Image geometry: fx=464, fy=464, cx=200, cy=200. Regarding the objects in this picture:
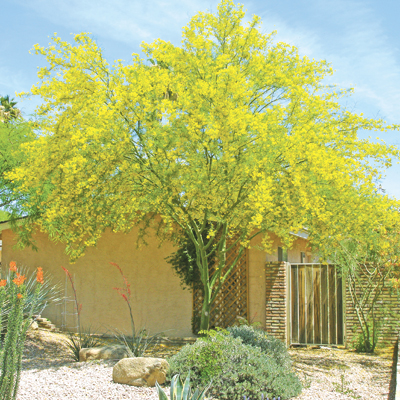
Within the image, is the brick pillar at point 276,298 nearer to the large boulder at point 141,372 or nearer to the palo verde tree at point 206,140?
the palo verde tree at point 206,140

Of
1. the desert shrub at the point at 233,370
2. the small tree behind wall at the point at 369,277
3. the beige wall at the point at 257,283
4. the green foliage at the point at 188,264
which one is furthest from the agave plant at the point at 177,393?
the green foliage at the point at 188,264

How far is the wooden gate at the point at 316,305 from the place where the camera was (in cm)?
1164

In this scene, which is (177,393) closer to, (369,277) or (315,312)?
(315,312)

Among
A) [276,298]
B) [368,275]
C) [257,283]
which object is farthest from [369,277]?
[257,283]

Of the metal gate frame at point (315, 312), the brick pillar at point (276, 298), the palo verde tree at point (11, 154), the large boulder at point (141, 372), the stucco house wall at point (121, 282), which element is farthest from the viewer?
the stucco house wall at point (121, 282)

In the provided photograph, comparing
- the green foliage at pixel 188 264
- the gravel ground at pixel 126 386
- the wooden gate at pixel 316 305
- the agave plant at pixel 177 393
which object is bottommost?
the gravel ground at pixel 126 386

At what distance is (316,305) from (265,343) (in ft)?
14.4

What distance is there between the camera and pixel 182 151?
816cm

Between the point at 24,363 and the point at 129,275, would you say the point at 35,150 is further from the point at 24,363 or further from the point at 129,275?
the point at 129,275

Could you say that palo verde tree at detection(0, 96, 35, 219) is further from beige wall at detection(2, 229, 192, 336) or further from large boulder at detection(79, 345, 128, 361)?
large boulder at detection(79, 345, 128, 361)

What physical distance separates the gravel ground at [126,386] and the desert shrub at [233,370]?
1.52ft

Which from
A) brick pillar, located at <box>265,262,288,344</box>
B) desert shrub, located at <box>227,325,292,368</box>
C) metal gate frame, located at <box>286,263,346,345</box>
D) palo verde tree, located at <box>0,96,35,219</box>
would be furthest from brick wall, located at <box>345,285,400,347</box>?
palo verde tree, located at <box>0,96,35,219</box>

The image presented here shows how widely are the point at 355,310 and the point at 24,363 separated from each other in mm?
7505

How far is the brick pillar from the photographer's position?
448 inches
